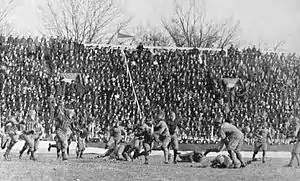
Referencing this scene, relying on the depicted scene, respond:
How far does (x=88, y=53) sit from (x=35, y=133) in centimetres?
1166

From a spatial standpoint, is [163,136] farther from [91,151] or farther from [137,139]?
[91,151]

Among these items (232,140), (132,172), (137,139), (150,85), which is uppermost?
(150,85)

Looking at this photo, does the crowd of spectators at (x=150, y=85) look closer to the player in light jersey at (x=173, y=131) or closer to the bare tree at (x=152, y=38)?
the player in light jersey at (x=173, y=131)

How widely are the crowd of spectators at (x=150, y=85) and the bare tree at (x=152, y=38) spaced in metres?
19.9

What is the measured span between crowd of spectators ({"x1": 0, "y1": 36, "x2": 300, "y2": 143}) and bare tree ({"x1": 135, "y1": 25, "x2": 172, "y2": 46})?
65.1 feet

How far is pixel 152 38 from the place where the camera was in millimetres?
52000

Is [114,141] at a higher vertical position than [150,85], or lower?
lower

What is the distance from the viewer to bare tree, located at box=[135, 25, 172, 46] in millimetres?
51562

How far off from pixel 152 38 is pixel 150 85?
22421mm

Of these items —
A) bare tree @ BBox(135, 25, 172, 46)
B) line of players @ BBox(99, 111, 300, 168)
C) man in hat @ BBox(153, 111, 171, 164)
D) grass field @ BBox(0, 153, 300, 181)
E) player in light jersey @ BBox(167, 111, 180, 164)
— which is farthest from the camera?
bare tree @ BBox(135, 25, 172, 46)

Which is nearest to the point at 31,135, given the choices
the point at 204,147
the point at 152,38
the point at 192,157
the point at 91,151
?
the point at 192,157

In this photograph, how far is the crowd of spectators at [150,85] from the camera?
2756 centimetres

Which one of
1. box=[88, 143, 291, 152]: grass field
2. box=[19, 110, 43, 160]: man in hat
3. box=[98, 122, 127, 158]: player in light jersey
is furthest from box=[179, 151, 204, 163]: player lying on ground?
box=[88, 143, 291, 152]: grass field

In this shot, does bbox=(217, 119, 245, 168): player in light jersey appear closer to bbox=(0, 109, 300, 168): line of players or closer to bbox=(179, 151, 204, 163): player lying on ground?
bbox=(0, 109, 300, 168): line of players
